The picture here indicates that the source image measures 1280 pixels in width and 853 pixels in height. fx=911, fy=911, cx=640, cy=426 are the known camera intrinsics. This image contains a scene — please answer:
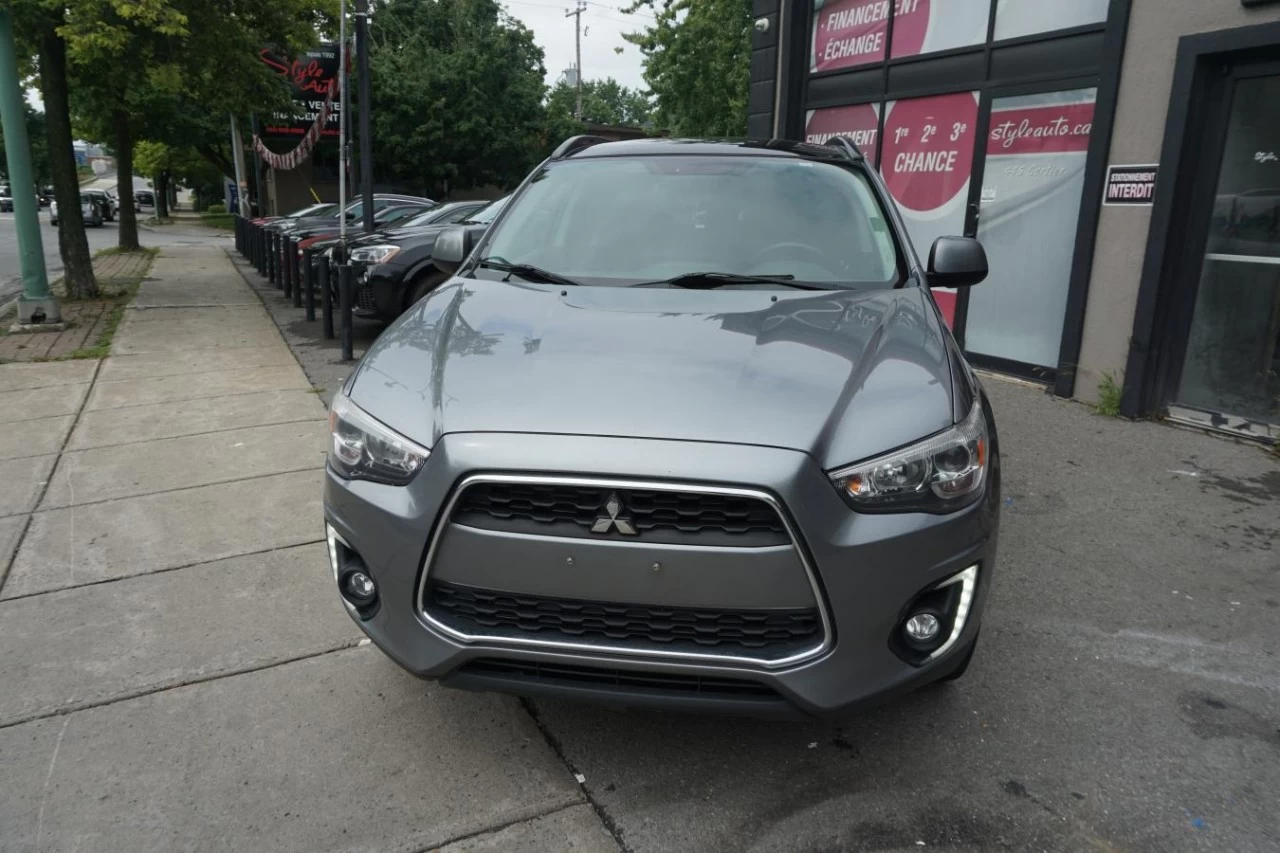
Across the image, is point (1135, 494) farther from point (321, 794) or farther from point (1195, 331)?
point (321, 794)

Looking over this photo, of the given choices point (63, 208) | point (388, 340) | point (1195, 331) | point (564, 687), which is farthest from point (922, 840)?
point (63, 208)

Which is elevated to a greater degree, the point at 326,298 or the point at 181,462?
the point at 326,298

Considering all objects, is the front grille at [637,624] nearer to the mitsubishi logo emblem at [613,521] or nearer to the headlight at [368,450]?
the mitsubishi logo emblem at [613,521]

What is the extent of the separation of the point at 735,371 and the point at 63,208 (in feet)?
40.1

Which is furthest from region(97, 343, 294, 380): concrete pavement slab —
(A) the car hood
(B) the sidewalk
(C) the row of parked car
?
(A) the car hood

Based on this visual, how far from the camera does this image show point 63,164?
1163 cm

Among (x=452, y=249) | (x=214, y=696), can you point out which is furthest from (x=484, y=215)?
(x=214, y=696)

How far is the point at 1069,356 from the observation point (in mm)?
7152

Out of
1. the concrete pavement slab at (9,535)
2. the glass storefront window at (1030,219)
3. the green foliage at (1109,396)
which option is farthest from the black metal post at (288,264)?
the green foliage at (1109,396)

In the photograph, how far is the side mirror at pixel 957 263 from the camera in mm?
3631

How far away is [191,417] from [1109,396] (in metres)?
6.72

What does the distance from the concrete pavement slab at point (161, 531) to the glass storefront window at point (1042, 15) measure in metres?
6.56

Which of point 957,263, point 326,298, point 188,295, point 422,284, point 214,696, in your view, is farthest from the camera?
point 188,295

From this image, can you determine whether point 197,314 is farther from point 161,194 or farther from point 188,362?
point 161,194
